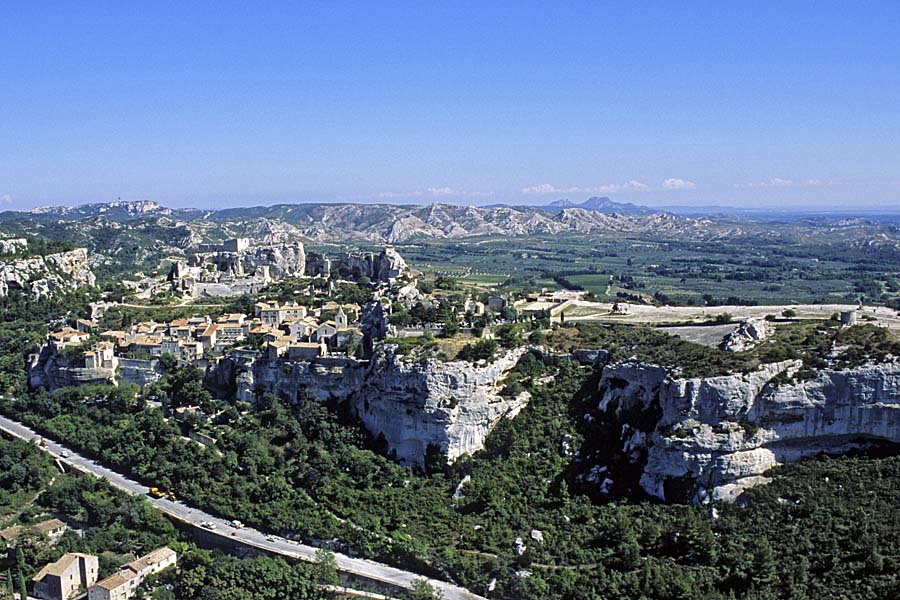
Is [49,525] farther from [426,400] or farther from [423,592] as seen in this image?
[423,592]

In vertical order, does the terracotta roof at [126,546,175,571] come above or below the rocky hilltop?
below

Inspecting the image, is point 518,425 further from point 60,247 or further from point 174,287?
point 60,247

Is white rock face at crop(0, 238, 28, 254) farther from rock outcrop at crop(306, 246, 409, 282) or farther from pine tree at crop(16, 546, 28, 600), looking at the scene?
pine tree at crop(16, 546, 28, 600)

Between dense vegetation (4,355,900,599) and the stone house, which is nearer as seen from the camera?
dense vegetation (4,355,900,599)

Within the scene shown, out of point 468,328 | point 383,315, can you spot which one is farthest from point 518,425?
point 383,315

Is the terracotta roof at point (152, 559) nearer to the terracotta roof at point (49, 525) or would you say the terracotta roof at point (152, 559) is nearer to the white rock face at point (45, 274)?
the terracotta roof at point (49, 525)

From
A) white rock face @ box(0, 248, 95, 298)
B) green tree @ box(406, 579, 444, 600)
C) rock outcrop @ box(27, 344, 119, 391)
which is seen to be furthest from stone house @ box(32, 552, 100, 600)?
white rock face @ box(0, 248, 95, 298)

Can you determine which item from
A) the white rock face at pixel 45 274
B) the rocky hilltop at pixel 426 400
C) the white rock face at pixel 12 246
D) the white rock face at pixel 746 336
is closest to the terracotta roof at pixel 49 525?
the rocky hilltop at pixel 426 400
